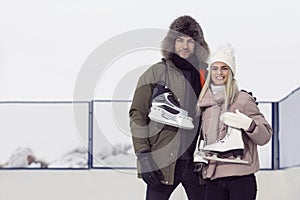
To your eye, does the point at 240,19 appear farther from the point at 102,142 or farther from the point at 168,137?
the point at 168,137

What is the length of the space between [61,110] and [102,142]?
81 cm

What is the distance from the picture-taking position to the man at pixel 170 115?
10.7 ft

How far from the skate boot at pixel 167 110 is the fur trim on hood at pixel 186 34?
181mm

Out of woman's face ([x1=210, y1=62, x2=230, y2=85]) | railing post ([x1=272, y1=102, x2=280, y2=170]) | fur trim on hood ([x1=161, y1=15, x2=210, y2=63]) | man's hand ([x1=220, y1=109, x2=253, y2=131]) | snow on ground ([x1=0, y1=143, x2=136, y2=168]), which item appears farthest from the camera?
railing post ([x1=272, y1=102, x2=280, y2=170])

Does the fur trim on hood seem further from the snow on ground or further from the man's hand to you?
the snow on ground

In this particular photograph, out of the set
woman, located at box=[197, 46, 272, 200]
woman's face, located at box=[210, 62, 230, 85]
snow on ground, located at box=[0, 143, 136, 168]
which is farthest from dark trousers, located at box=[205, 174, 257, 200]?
snow on ground, located at box=[0, 143, 136, 168]

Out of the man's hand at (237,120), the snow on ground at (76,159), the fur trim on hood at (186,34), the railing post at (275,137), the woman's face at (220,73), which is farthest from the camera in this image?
the railing post at (275,137)

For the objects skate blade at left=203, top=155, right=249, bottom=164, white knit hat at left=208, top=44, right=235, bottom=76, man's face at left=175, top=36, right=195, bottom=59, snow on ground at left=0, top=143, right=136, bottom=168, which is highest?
man's face at left=175, top=36, right=195, bottom=59

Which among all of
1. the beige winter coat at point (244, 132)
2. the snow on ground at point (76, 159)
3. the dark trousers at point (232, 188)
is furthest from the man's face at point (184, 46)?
the snow on ground at point (76, 159)

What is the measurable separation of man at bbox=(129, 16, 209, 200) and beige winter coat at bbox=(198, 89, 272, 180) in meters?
0.10

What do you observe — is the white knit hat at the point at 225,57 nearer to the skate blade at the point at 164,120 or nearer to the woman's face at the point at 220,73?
the woman's face at the point at 220,73

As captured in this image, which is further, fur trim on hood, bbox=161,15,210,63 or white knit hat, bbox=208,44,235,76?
fur trim on hood, bbox=161,15,210,63

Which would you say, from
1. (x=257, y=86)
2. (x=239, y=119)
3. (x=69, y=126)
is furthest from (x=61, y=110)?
(x=239, y=119)

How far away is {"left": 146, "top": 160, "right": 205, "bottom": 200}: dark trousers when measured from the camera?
333cm
